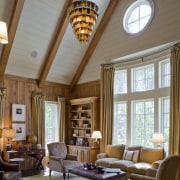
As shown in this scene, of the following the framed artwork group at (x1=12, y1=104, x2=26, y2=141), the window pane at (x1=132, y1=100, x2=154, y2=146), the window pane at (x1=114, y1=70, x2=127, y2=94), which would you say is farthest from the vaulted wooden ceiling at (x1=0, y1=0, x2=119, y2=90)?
the window pane at (x1=132, y1=100, x2=154, y2=146)

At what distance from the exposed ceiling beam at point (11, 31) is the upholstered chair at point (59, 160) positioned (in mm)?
2982

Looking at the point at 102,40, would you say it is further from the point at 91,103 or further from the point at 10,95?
the point at 10,95

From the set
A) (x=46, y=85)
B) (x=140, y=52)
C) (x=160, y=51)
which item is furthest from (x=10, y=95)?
(x=160, y=51)

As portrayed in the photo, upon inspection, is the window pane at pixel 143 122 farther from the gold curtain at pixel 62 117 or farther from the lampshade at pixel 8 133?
the lampshade at pixel 8 133

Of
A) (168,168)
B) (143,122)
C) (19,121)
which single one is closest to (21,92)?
(19,121)

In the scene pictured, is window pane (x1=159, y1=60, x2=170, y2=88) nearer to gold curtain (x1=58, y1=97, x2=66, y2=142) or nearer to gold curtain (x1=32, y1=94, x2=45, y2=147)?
gold curtain (x1=58, y1=97, x2=66, y2=142)

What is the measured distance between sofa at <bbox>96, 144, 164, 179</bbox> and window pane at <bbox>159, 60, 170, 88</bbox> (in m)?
1.89

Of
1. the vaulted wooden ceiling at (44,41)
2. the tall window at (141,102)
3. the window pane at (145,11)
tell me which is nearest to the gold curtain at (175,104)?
the tall window at (141,102)

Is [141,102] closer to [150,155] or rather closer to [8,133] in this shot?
[150,155]

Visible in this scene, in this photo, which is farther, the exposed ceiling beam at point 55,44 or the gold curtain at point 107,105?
the gold curtain at point 107,105

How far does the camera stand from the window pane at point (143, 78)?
23.7 ft

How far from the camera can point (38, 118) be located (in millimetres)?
8461

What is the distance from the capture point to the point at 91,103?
8641mm

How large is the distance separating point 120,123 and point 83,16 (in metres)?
4.88
